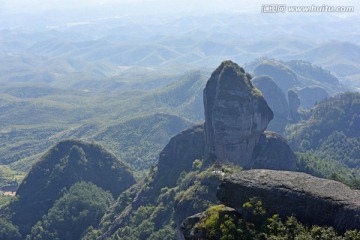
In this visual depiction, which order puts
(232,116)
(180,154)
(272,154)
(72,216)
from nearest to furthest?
(232,116) → (272,154) → (180,154) → (72,216)

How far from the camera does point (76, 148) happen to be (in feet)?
422

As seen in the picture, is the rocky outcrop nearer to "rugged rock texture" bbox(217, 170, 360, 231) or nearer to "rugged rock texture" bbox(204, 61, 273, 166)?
"rugged rock texture" bbox(204, 61, 273, 166)

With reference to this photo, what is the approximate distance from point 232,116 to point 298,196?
6302 cm

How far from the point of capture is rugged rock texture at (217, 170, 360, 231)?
1082 inches

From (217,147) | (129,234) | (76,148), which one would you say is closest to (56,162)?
(76,148)

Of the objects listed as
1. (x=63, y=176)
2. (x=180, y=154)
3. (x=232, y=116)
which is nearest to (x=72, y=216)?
(x=63, y=176)

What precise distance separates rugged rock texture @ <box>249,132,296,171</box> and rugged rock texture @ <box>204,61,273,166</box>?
1.80 m

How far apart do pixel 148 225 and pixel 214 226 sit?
5586 cm

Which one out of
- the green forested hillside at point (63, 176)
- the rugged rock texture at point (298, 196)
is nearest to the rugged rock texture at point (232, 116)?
the green forested hillside at point (63, 176)

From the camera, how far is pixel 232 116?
302 ft

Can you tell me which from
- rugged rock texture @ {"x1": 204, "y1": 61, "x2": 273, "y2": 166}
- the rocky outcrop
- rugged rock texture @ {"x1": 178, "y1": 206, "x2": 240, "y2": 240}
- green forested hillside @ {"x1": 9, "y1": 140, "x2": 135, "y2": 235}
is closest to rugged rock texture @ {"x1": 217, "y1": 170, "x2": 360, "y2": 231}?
rugged rock texture @ {"x1": 178, "y1": 206, "x2": 240, "y2": 240}

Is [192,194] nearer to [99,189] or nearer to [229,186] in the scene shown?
[229,186]

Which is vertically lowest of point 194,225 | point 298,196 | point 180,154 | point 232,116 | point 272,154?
point 180,154

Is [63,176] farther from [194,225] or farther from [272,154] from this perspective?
[194,225]
